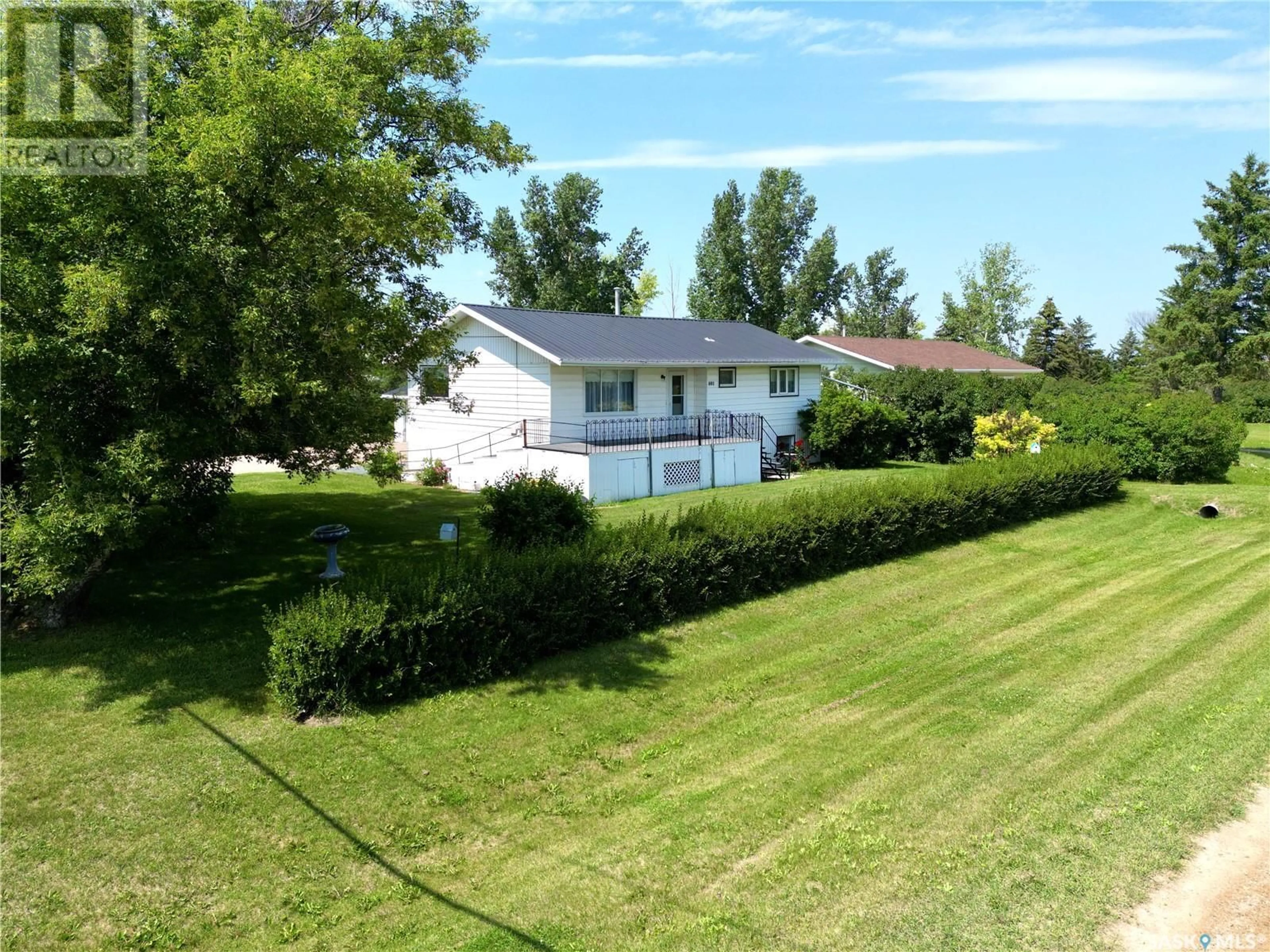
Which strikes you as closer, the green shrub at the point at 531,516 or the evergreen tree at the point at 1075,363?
the green shrub at the point at 531,516

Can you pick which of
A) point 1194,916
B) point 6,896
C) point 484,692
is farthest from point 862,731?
point 6,896

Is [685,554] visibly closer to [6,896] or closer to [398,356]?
[398,356]

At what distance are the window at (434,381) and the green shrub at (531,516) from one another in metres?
1.86

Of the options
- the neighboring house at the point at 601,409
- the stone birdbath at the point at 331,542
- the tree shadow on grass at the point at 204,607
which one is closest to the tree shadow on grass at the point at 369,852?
the tree shadow on grass at the point at 204,607

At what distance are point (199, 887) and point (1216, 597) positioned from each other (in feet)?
46.6

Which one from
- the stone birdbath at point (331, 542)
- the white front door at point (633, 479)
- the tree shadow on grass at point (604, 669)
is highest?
the white front door at point (633, 479)

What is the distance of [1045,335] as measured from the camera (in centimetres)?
6388

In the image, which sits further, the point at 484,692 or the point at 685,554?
the point at 685,554

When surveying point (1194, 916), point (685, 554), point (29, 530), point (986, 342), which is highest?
point (986, 342)

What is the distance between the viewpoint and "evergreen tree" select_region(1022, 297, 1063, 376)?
6319 centimetres

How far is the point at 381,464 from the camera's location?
11.1 metres

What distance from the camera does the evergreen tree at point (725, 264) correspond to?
177 feet

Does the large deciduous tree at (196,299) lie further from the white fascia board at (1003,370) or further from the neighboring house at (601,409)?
the white fascia board at (1003,370)

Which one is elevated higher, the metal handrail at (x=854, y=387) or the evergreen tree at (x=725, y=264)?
the evergreen tree at (x=725, y=264)
